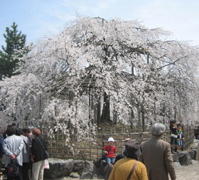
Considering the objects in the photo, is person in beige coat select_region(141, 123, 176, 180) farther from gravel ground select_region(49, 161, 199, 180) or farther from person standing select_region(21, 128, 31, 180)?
gravel ground select_region(49, 161, 199, 180)

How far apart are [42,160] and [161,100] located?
891cm

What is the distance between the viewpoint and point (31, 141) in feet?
26.9

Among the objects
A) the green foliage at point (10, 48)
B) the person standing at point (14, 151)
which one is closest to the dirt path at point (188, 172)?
the person standing at point (14, 151)

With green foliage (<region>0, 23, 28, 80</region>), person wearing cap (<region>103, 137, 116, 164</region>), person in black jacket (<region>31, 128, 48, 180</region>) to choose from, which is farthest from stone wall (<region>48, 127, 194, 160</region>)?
green foliage (<region>0, 23, 28, 80</region>)

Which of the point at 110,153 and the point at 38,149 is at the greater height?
the point at 38,149

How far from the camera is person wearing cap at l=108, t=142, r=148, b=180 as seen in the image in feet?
13.6

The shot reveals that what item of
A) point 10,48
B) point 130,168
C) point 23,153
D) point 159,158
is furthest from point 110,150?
point 10,48

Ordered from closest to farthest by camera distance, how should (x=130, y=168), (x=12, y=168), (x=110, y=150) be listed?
1. (x=130, y=168)
2. (x=12, y=168)
3. (x=110, y=150)

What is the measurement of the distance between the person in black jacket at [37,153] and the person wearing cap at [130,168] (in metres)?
4.10

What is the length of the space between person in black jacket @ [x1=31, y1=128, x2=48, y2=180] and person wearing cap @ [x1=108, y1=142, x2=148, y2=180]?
410cm

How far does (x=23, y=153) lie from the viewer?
27.2ft

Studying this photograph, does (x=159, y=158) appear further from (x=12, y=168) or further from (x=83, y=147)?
(x=83, y=147)

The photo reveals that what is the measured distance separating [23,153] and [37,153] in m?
0.34

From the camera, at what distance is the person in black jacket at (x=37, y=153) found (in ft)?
26.7
